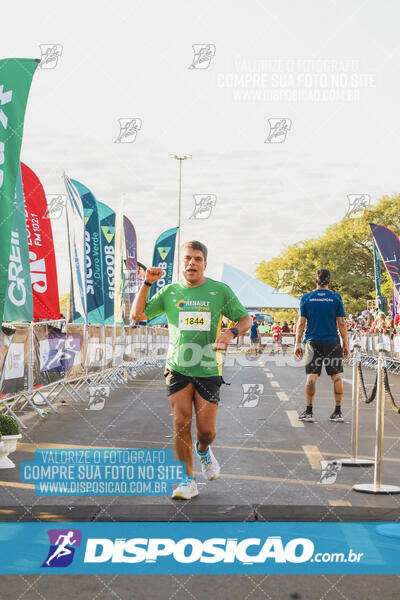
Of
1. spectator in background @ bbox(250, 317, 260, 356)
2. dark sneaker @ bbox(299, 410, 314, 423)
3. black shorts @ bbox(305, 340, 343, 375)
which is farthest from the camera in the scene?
spectator in background @ bbox(250, 317, 260, 356)

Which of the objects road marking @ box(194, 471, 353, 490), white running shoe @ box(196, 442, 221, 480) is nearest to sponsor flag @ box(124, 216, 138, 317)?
road marking @ box(194, 471, 353, 490)

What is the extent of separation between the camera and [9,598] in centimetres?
357

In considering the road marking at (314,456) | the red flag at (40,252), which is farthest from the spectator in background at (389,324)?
the road marking at (314,456)

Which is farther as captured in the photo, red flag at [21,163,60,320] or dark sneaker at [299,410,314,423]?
red flag at [21,163,60,320]

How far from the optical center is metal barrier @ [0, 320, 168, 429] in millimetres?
9672

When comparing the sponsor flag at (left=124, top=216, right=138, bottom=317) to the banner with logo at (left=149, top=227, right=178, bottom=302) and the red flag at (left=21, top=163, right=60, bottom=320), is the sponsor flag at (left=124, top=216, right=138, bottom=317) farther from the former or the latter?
the red flag at (left=21, top=163, right=60, bottom=320)

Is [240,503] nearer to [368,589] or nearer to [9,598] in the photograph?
[368,589]

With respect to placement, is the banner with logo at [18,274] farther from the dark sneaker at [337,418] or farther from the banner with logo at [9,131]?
the dark sneaker at [337,418]

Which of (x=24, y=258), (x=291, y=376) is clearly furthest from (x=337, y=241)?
(x=24, y=258)

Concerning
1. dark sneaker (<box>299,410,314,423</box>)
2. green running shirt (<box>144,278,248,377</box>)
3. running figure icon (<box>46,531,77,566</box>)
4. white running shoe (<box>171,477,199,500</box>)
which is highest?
green running shirt (<box>144,278,248,377</box>)

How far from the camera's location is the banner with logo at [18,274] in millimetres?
7969

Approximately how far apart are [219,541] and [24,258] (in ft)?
15.5

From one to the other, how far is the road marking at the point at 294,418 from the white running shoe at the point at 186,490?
438 centimetres

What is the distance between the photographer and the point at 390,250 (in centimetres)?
2128
